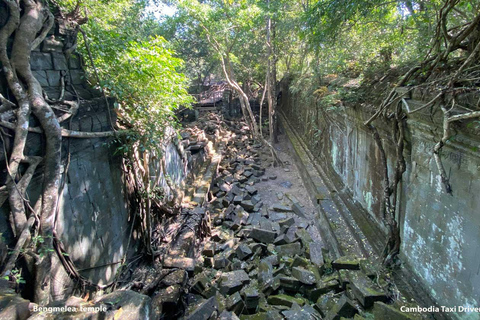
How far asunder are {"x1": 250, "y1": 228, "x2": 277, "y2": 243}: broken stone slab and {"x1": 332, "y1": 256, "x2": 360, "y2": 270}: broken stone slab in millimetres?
1446

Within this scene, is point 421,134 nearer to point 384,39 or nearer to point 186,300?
point 186,300

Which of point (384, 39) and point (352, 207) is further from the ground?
point (384, 39)

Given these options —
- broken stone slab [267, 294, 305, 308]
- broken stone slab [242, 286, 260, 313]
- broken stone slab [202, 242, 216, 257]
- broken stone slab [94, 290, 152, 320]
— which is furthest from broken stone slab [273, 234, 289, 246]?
broken stone slab [94, 290, 152, 320]

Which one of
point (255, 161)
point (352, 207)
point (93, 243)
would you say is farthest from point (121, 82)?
point (255, 161)

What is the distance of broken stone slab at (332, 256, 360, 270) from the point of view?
382 centimetres

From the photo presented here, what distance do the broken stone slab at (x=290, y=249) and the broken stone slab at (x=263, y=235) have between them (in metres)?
0.25

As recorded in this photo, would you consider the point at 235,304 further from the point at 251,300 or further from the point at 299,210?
the point at 299,210

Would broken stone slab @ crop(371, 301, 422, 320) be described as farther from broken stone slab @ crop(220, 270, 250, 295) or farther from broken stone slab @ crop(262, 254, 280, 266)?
broken stone slab @ crop(262, 254, 280, 266)

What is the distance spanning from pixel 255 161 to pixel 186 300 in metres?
7.42

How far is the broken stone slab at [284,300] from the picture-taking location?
3.61m

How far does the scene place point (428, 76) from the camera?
323 cm

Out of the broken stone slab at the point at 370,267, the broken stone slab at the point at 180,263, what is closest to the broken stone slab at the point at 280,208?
the broken stone slab at the point at 370,267

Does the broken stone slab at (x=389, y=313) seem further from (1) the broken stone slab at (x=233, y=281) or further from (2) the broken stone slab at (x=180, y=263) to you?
(2) the broken stone slab at (x=180, y=263)

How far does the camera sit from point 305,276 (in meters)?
3.89
